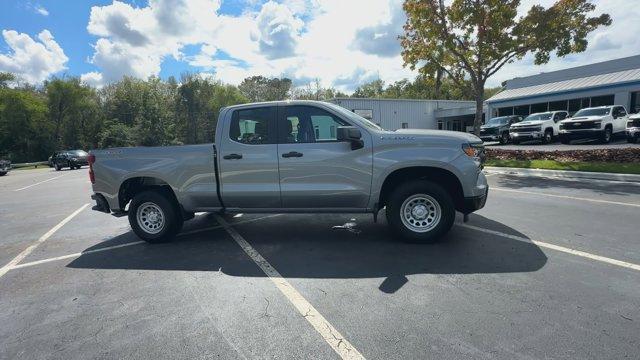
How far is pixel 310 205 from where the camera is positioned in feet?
18.0

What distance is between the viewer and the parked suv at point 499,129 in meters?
24.1

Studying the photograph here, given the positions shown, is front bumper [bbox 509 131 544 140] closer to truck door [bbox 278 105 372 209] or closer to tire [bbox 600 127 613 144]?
tire [bbox 600 127 613 144]

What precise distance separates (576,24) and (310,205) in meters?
15.5

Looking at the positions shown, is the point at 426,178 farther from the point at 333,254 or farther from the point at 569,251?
the point at 569,251

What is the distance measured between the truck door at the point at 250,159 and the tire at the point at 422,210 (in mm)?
1682

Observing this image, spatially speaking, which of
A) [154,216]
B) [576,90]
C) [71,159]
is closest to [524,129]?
[576,90]

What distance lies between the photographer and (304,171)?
5.34 metres

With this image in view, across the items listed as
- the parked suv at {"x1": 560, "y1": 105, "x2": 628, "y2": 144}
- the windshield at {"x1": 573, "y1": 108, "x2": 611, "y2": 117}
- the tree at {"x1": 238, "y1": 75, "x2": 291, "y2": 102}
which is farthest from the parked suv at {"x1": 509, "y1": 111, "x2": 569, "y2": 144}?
the tree at {"x1": 238, "y1": 75, "x2": 291, "y2": 102}

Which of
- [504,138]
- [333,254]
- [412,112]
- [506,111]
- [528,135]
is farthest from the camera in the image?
[412,112]

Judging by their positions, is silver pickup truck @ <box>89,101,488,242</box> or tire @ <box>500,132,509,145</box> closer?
silver pickup truck @ <box>89,101,488,242</box>

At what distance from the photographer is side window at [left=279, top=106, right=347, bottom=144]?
5.39 meters

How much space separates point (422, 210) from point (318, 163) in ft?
5.16

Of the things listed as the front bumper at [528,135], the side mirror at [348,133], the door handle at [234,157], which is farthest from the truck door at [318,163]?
the front bumper at [528,135]

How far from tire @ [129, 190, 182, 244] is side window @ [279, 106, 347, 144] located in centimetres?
208
